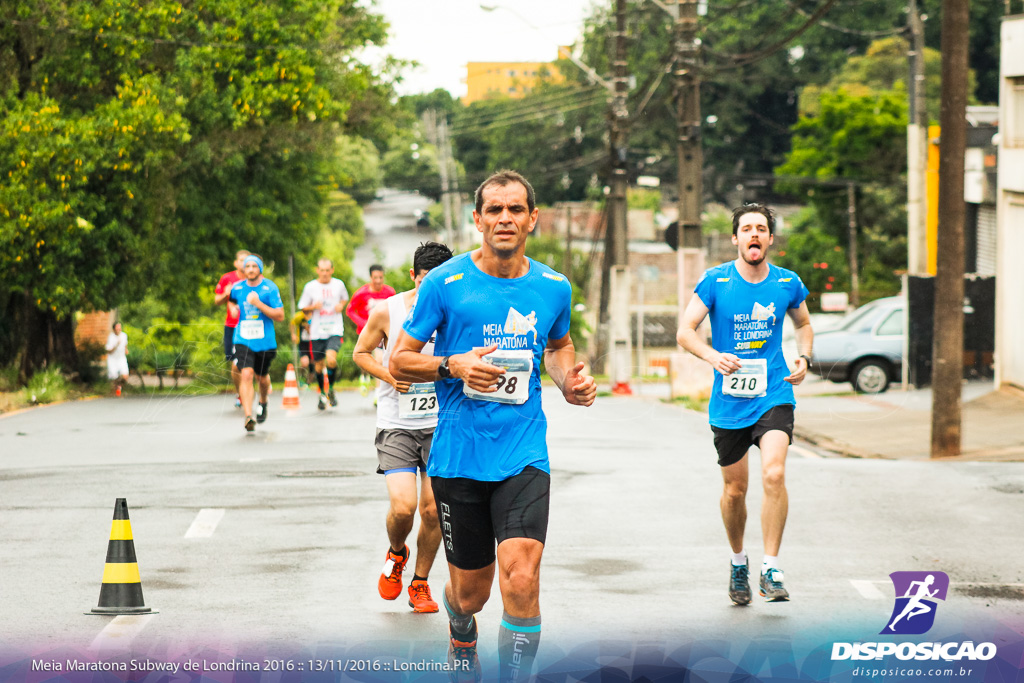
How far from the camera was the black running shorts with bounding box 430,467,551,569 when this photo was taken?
491cm

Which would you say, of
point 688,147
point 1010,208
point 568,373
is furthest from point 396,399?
point 688,147

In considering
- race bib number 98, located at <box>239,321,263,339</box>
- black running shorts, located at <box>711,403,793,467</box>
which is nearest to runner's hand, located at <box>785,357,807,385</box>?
black running shorts, located at <box>711,403,793,467</box>

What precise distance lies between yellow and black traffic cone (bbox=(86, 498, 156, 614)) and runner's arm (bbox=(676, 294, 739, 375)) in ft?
9.82

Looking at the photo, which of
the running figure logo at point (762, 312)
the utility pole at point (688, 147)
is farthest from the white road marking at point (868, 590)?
the utility pole at point (688, 147)

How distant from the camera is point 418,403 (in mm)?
7086

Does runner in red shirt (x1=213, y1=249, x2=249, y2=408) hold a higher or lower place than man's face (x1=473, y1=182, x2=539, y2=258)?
lower

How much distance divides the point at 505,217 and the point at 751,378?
8.84ft

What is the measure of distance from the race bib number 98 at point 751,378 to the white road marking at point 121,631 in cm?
324

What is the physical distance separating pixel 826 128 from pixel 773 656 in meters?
59.7

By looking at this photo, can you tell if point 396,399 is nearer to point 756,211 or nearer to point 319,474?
point 756,211

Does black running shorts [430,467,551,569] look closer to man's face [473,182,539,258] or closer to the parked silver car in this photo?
man's face [473,182,539,258]

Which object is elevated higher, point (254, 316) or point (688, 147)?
point (688, 147)

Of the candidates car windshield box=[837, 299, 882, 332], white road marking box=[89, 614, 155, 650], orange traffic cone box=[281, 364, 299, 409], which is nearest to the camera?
white road marking box=[89, 614, 155, 650]

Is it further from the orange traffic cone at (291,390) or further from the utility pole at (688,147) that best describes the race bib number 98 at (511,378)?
the utility pole at (688,147)
